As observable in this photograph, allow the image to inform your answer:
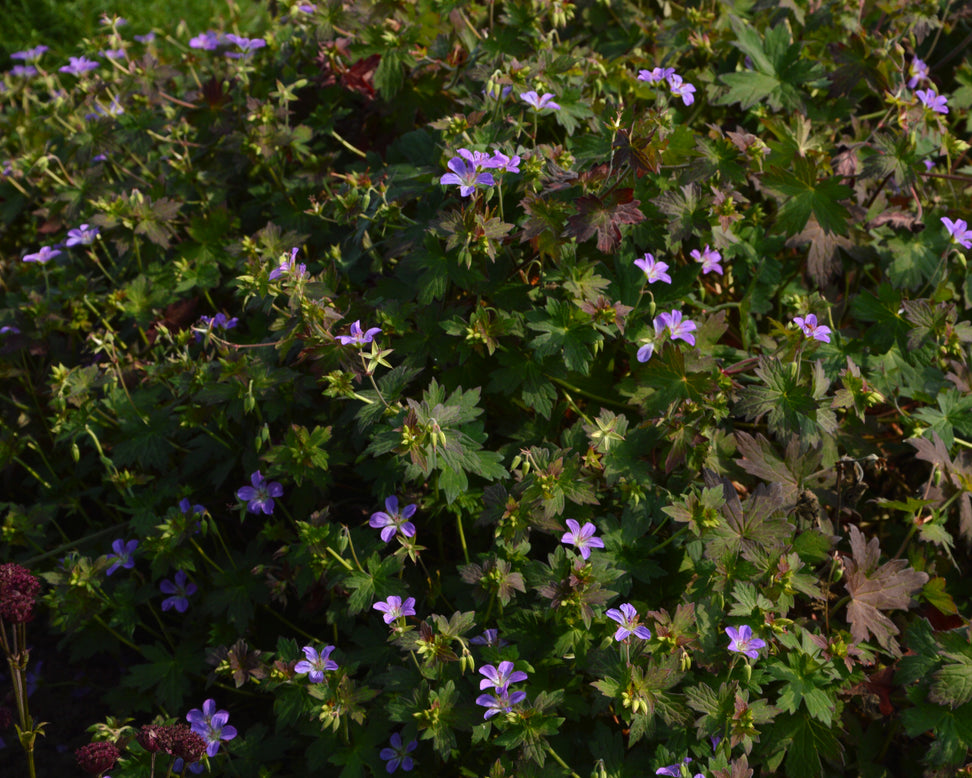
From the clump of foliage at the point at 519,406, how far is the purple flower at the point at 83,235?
13mm

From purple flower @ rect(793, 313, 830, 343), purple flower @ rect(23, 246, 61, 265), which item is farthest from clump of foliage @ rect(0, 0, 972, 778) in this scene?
purple flower @ rect(23, 246, 61, 265)

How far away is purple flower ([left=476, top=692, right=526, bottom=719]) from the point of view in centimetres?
192

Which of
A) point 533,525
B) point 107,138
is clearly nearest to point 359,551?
point 533,525

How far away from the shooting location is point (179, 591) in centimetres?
257

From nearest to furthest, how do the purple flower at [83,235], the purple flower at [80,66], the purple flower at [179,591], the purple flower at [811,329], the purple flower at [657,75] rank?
1. the purple flower at [811,329]
2. the purple flower at [657,75]
3. the purple flower at [179,591]
4. the purple flower at [83,235]
5. the purple flower at [80,66]

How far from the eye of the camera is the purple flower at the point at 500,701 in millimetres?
1916

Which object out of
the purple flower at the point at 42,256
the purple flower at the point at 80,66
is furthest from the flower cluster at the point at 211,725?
the purple flower at the point at 80,66

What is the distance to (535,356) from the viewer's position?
2250 millimetres

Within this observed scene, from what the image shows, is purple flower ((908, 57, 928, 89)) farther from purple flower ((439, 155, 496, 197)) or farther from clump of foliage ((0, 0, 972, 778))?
purple flower ((439, 155, 496, 197))

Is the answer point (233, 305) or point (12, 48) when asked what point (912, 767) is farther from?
point (12, 48)

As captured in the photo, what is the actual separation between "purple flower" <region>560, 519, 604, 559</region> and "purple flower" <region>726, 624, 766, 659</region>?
347 millimetres

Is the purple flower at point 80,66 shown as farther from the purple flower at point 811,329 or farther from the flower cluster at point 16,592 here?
the purple flower at point 811,329

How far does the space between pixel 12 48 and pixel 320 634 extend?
4.35m

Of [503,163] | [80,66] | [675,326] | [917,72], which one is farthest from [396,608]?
[80,66]
